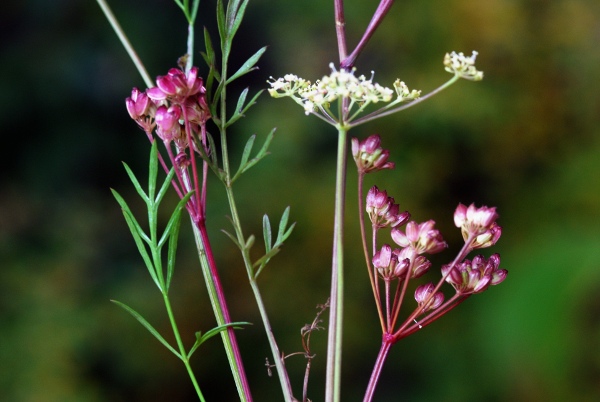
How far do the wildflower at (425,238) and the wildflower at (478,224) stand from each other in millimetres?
27

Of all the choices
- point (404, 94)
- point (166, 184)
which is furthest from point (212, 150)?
point (404, 94)

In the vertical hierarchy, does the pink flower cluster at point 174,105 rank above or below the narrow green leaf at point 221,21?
below

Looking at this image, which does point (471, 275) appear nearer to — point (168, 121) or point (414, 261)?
point (414, 261)

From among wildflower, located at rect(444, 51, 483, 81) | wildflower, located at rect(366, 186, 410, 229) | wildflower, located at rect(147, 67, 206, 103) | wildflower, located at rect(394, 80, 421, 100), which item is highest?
wildflower, located at rect(147, 67, 206, 103)

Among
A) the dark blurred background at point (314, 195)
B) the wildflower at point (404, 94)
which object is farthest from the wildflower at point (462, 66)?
the dark blurred background at point (314, 195)

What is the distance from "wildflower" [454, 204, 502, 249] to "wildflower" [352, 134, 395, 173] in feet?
0.20

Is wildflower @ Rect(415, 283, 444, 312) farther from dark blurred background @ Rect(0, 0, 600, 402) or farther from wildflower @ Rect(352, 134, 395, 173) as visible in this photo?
dark blurred background @ Rect(0, 0, 600, 402)

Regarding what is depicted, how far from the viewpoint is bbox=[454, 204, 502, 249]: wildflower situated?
455mm

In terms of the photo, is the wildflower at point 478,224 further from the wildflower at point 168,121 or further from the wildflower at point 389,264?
the wildflower at point 168,121

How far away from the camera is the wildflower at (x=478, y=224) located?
455mm

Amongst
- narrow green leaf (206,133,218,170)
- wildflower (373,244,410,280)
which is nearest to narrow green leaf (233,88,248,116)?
narrow green leaf (206,133,218,170)

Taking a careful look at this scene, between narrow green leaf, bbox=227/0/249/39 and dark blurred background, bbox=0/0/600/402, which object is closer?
narrow green leaf, bbox=227/0/249/39

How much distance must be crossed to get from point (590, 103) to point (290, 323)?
48.1 inches

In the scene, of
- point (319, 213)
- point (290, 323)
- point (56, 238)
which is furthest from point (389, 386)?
point (56, 238)
